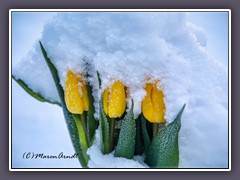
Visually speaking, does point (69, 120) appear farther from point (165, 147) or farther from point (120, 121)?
point (165, 147)

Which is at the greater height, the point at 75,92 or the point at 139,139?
the point at 75,92

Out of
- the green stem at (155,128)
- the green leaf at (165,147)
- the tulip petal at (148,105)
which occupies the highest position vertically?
the tulip petal at (148,105)

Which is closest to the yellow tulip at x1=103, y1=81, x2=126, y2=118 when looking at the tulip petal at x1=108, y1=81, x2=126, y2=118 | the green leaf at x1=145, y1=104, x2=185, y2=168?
the tulip petal at x1=108, y1=81, x2=126, y2=118

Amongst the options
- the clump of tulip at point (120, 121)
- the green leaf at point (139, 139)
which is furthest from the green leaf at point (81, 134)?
the green leaf at point (139, 139)

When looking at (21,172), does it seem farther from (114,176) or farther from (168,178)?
(168,178)

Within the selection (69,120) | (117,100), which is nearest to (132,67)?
(117,100)

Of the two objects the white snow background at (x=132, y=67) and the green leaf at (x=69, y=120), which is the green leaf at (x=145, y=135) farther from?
the green leaf at (x=69, y=120)

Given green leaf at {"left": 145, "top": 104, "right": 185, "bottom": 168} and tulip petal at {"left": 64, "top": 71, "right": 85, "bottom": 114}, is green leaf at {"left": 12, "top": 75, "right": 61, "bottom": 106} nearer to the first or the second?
tulip petal at {"left": 64, "top": 71, "right": 85, "bottom": 114}
